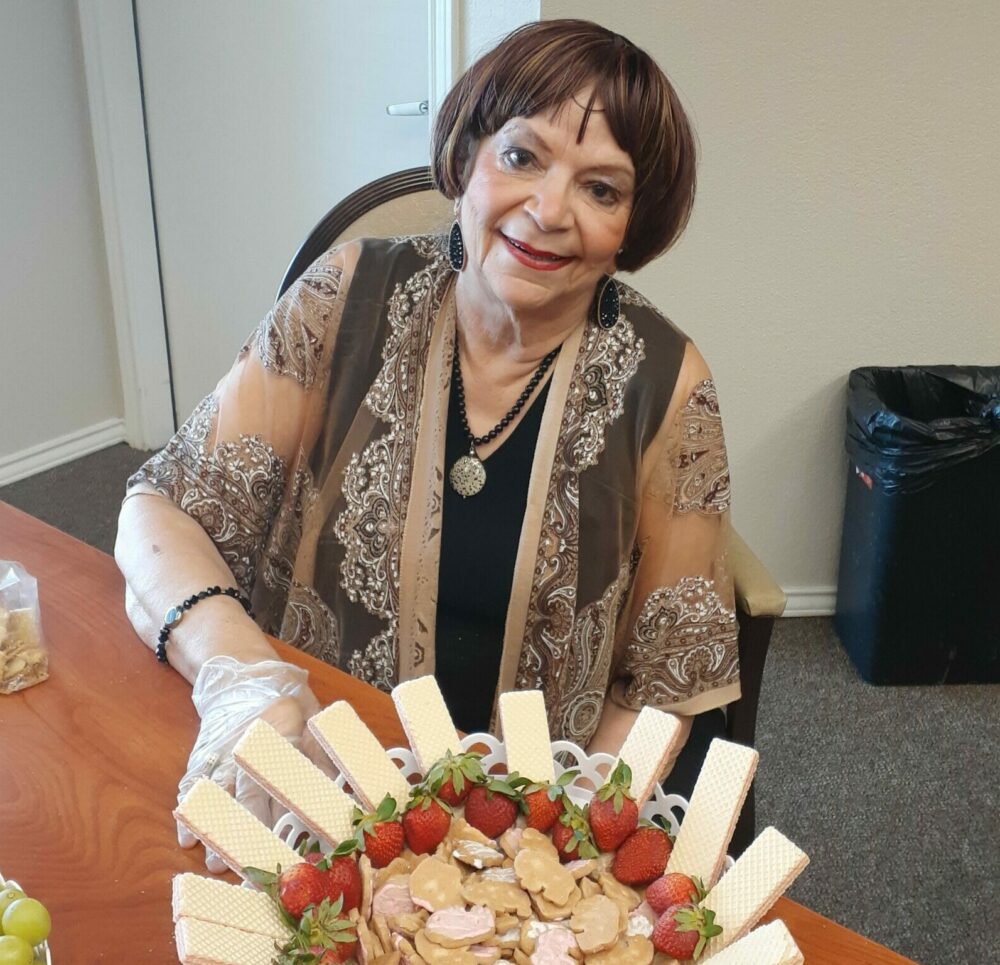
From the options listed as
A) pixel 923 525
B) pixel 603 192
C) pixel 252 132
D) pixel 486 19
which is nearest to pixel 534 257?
pixel 603 192

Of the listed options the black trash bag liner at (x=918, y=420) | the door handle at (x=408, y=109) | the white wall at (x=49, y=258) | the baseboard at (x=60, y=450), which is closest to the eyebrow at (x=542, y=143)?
the black trash bag liner at (x=918, y=420)

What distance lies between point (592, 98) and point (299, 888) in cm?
82

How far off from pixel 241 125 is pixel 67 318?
0.78 meters

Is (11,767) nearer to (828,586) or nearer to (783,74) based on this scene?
(783,74)

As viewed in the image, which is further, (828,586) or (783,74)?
(828,586)

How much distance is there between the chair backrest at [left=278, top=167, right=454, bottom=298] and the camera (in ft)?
4.76

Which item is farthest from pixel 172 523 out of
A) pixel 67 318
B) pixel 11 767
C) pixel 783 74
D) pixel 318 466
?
pixel 67 318

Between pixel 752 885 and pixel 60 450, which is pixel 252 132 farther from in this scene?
pixel 752 885

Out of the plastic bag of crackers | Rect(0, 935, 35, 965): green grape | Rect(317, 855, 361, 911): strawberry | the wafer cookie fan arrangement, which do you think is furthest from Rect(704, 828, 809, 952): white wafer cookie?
the plastic bag of crackers

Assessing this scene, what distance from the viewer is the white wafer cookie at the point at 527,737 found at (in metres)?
0.74

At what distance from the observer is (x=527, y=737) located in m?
0.75

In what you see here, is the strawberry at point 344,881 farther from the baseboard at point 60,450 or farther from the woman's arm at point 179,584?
the baseboard at point 60,450

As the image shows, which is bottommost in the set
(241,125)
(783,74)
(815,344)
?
(815,344)

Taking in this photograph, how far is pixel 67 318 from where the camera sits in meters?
2.93
